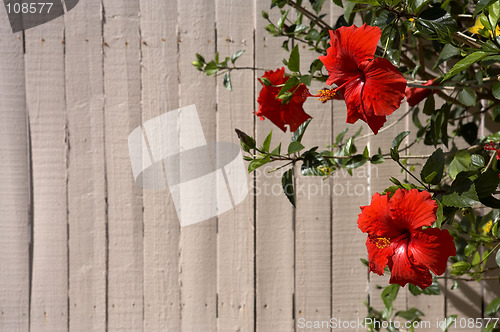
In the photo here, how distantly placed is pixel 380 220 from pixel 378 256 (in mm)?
60

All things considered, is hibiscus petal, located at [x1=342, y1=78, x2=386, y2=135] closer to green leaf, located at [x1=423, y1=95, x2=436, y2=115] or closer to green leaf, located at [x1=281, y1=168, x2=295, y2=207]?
green leaf, located at [x1=281, y1=168, x2=295, y2=207]

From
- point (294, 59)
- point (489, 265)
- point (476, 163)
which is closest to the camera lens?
point (294, 59)

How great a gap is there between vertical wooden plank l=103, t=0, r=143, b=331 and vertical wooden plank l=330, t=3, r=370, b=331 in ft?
2.06

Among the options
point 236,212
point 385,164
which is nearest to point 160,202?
point 236,212

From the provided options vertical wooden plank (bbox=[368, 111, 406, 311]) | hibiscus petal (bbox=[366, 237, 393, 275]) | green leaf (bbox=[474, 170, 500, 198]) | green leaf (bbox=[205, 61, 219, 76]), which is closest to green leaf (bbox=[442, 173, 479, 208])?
green leaf (bbox=[474, 170, 500, 198])

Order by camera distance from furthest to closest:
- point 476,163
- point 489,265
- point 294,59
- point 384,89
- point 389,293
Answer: point 489,265 → point 389,293 → point 476,163 → point 294,59 → point 384,89

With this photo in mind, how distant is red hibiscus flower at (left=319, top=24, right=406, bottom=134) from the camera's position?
2.27 ft

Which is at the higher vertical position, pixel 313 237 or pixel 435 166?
pixel 435 166

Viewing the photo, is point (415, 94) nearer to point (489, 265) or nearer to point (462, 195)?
point (462, 195)

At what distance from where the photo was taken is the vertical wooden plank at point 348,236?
4.68 ft

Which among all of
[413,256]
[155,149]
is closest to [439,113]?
[413,256]

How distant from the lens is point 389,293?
123 cm

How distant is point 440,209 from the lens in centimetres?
72

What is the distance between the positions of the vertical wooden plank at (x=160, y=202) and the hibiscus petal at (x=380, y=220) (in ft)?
2.72
